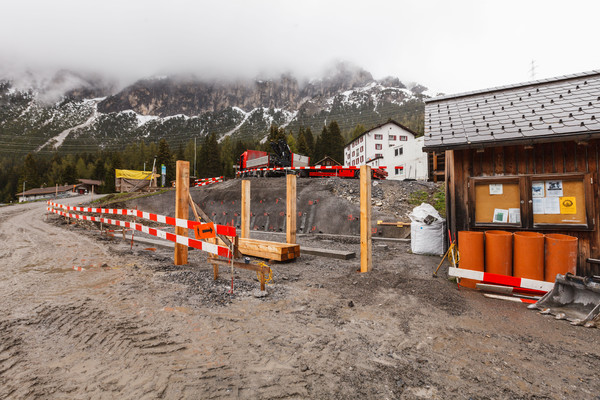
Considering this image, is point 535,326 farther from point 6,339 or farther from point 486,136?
point 6,339

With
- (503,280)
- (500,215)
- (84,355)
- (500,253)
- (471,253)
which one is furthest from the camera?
(500,215)

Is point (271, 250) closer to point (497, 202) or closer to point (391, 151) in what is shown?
point (497, 202)

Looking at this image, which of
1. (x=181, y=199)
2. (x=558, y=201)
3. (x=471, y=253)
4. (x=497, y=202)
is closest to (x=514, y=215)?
(x=497, y=202)

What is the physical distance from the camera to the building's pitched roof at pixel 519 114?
5809mm

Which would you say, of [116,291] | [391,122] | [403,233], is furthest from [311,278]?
[391,122]

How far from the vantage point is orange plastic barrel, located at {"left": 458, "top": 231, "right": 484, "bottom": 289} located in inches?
217

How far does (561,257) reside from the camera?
16.1 feet

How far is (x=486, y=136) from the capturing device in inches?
247

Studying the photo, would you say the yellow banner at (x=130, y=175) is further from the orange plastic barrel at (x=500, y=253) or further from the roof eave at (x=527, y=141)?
the orange plastic barrel at (x=500, y=253)

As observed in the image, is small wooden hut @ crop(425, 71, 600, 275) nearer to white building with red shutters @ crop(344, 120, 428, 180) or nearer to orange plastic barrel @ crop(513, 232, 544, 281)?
orange plastic barrel @ crop(513, 232, 544, 281)

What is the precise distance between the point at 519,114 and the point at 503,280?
4169 mm

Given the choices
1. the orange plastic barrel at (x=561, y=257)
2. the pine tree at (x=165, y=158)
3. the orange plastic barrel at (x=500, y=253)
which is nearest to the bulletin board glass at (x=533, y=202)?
the orange plastic barrel at (x=561, y=257)

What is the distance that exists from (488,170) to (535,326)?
3807 millimetres

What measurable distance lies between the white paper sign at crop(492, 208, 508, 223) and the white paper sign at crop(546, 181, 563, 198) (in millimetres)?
869
